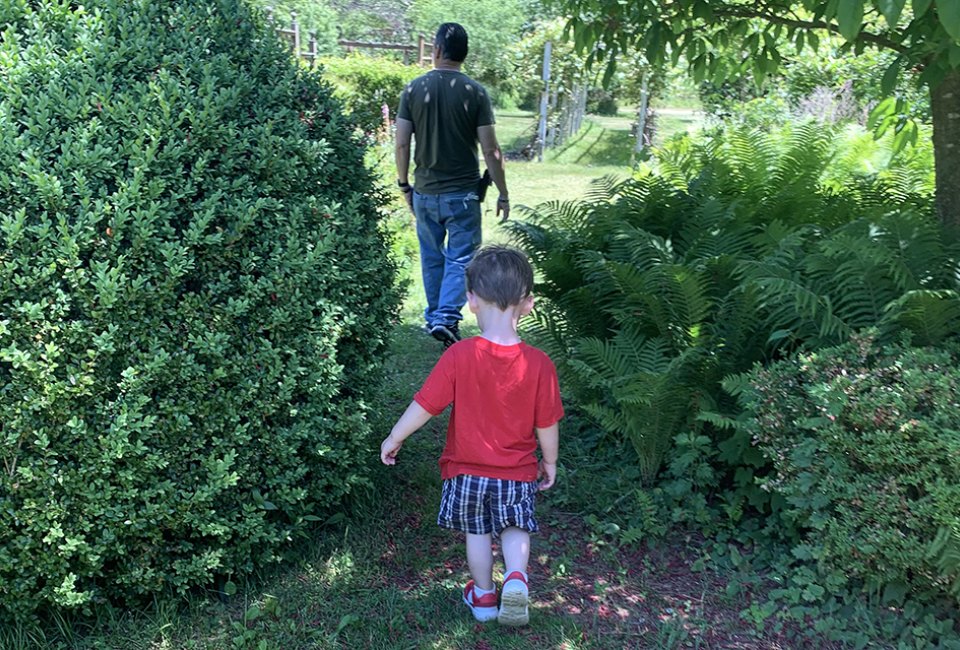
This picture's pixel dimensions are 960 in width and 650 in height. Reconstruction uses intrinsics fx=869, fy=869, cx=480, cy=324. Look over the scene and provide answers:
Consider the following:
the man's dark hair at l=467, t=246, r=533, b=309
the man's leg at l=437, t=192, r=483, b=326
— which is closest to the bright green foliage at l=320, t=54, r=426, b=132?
the man's leg at l=437, t=192, r=483, b=326

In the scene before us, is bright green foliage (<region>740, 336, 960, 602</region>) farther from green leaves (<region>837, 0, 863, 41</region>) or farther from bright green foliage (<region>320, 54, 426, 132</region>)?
bright green foliage (<region>320, 54, 426, 132</region>)

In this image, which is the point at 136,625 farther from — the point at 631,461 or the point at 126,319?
the point at 631,461

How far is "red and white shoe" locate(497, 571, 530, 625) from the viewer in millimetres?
2912

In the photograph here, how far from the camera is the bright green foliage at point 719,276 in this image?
3420 millimetres

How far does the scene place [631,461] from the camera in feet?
13.7

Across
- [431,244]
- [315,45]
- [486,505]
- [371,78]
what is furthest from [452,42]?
[315,45]

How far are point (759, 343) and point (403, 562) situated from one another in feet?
6.10

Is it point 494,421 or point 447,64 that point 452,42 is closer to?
point 447,64

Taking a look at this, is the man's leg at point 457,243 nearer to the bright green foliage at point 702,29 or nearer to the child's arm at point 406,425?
the bright green foliage at point 702,29

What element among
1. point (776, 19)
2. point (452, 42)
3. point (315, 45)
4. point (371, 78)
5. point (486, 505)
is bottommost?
point (486, 505)

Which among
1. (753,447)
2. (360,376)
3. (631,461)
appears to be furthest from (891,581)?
(360,376)

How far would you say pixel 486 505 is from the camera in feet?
10.0

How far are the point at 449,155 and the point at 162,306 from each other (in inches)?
132

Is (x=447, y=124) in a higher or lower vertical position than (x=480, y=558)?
higher
